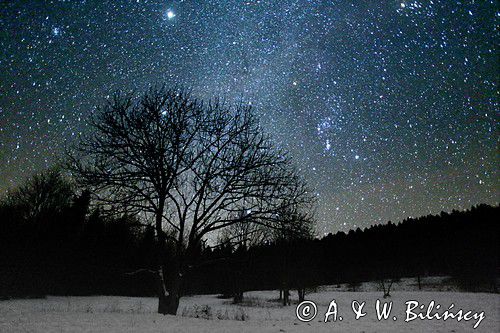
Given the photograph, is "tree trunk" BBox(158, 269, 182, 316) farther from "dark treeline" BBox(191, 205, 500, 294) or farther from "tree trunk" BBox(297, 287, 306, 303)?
"dark treeline" BBox(191, 205, 500, 294)

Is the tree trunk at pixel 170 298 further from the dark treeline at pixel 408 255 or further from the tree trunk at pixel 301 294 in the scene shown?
the dark treeline at pixel 408 255

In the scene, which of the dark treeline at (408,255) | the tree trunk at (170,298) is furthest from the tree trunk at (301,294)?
the tree trunk at (170,298)

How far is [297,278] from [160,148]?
29.6 m

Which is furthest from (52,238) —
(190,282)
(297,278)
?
(297,278)

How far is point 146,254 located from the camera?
42344 mm

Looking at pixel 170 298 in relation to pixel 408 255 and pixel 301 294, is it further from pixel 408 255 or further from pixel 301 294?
pixel 408 255

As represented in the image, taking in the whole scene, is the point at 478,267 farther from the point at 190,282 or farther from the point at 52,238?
the point at 52,238

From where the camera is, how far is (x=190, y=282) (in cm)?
5141

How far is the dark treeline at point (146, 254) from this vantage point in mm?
29000
